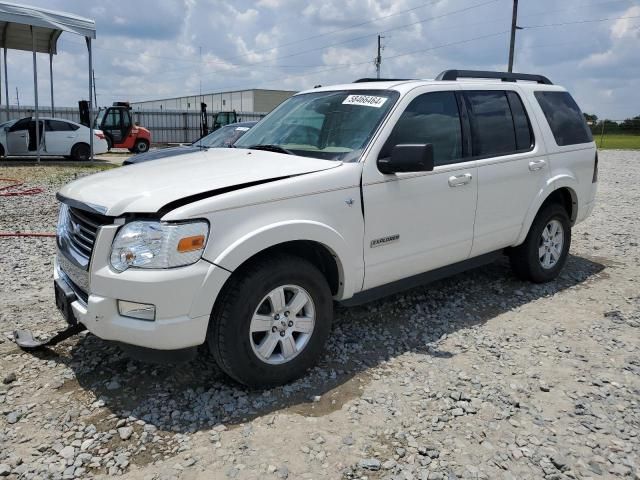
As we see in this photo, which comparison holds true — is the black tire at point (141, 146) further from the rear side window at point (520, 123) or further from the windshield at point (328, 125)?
the rear side window at point (520, 123)

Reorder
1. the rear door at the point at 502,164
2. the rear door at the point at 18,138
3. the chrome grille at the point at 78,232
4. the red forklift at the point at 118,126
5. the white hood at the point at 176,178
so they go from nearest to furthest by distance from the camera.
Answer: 1. the white hood at the point at 176,178
2. the chrome grille at the point at 78,232
3. the rear door at the point at 502,164
4. the rear door at the point at 18,138
5. the red forklift at the point at 118,126

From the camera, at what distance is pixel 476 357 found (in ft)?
13.3

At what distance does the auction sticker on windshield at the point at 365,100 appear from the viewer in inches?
163

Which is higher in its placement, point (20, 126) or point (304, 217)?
point (20, 126)

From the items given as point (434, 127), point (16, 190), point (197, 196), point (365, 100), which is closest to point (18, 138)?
point (16, 190)

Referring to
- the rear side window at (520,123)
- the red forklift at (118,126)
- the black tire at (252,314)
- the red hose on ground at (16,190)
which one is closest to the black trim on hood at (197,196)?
the black tire at (252,314)

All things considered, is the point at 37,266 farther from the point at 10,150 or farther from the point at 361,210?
the point at 10,150

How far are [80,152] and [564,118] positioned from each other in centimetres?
1846

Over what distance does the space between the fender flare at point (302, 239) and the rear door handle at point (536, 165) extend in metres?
2.27

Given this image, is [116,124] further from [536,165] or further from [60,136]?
[536,165]

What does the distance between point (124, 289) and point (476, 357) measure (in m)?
2.49

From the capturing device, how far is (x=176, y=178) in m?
3.40

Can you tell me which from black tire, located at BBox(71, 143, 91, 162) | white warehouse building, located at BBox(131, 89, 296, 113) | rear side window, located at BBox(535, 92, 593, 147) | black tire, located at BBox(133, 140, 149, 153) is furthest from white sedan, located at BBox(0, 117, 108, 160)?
white warehouse building, located at BBox(131, 89, 296, 113)

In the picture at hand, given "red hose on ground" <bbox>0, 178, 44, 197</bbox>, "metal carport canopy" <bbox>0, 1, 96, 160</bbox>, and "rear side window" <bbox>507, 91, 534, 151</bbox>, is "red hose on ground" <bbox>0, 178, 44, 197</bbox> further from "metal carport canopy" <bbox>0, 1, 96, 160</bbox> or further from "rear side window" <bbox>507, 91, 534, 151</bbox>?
"rear side window" <bbox>507, 91, 534, 151</bbox>
